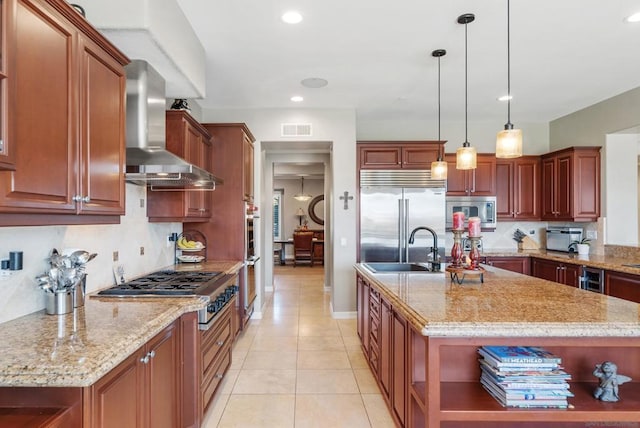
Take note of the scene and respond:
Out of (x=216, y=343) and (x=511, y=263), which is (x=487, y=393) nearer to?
(x=216, y=343)

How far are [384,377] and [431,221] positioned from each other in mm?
2845

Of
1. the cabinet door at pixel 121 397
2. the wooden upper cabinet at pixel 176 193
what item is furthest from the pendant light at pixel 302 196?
the cabinet door at pixel 121 397

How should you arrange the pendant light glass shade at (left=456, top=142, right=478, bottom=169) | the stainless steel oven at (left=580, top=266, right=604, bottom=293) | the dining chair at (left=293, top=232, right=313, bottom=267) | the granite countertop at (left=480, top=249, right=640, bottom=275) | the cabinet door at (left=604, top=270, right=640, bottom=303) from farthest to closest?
the dining chair at (left=293, top=232, right=313, bottom=267), the stainless steel oven at (left=580, top=266, right=604, bottom=293), the granite countertop at (left=480, top=249, right=640, bottom=275), the cabinet door at (left=604, top=270, right=640, bottom=303), the pendant light glass shade at (left=456, top=142, right=478, bottom=169)

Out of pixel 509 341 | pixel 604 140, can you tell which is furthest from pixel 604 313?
pixel 604 140

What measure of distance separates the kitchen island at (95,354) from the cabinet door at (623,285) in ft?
13.3

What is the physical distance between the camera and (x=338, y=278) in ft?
16.7

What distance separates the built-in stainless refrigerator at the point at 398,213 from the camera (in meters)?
5.03

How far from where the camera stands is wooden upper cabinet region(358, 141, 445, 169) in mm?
5156

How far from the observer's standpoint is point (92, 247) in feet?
7.66

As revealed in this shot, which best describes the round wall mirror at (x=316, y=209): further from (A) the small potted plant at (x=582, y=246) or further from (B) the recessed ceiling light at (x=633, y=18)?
(B) the recessed ceiling light at (x=633, y=18)

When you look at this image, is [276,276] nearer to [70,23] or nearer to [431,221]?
[431,221]

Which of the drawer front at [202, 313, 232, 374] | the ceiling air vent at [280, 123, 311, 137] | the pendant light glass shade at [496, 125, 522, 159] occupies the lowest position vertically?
the drawer front at [202, 313, 232, 374]

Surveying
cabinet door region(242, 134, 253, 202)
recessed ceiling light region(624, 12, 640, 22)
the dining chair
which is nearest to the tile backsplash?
cabinet door region(242, 134, 253, 202)

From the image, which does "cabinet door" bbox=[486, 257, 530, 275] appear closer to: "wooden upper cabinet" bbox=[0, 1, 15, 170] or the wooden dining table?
"wooden upper cabinet" bbox=[0, 1, 15, 170]
